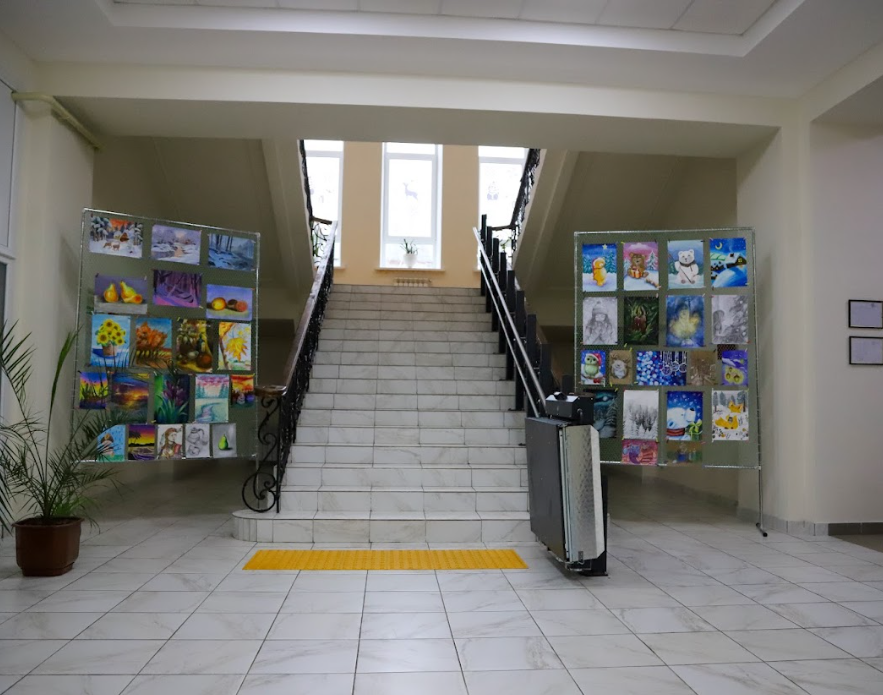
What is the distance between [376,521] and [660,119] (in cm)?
384

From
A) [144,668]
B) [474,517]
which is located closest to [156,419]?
[474,517]

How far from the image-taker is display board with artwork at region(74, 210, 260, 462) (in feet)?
17.3

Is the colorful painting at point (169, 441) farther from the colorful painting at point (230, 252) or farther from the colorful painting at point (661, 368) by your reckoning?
the colorful painting at point (661, 368)

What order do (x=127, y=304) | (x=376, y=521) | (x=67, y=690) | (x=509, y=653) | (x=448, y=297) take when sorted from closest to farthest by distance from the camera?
(x=67, y=690) → (x=509, y=653) → (x=376, y=521) → (x=127, y=304) → (x=448, y=297)

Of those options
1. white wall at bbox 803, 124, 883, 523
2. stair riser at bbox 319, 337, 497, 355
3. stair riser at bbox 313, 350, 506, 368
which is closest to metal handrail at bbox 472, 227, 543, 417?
stair riser at bbox 313, 350, 506, 368

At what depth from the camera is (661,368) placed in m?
5.56

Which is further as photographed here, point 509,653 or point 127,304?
point 127,304

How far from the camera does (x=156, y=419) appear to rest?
5.43 m

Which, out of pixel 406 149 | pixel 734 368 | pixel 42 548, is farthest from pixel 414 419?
pixel 406 149

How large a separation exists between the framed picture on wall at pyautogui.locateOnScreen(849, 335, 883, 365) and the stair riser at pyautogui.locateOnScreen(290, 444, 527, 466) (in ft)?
9.04

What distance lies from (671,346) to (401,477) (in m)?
2.45

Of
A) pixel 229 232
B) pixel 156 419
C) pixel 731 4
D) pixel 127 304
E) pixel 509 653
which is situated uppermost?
pixel 731 4

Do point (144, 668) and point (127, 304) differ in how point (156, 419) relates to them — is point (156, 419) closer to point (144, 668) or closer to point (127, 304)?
point (127, 304)

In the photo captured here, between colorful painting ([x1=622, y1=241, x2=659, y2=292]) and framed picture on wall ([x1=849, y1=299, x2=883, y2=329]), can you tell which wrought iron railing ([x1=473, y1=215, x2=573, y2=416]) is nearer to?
colorful painting ([x1=622, y1=241, x2=659, y2=292])
